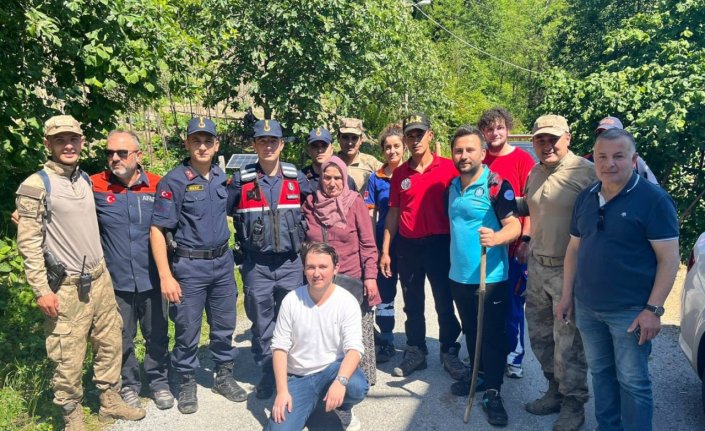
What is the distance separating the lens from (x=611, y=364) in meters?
3.30

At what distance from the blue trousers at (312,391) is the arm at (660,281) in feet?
5.41

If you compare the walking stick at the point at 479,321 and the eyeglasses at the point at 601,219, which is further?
the walking stick at the point at 479,321

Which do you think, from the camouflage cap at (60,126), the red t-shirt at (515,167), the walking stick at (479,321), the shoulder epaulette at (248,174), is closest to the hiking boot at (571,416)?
the walking stick at (479,321)

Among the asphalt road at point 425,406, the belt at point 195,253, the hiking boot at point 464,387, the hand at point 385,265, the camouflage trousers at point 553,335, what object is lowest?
the asphalt road at point 425,406

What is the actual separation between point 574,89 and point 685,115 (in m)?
1.75

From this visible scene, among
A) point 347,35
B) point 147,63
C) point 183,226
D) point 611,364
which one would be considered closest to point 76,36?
A: point 147,63

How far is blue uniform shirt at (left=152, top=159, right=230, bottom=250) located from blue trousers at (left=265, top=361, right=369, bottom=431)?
116 centimetres

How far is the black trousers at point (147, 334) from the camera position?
4074 millimetres

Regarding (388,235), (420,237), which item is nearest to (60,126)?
(388,235)

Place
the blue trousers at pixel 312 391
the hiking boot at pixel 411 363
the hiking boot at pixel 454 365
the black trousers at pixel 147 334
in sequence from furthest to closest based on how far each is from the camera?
the hiking boot at pixel 411 363 → the hiking boot at pixel 454 365 → the black trousers at pixel 147 334 → the blue trousers at pixel 312 391

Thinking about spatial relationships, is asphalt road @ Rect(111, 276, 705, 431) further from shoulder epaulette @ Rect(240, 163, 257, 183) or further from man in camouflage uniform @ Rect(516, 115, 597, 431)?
shoulder epaulette @ Rect(240, 163, 257, 183)

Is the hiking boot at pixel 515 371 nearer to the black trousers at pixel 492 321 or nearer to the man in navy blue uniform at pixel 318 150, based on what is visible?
the black trousers at pixel 492 321

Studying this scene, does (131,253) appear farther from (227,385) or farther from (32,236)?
(227,385)

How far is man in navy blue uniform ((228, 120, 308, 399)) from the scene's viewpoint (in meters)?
4.11
